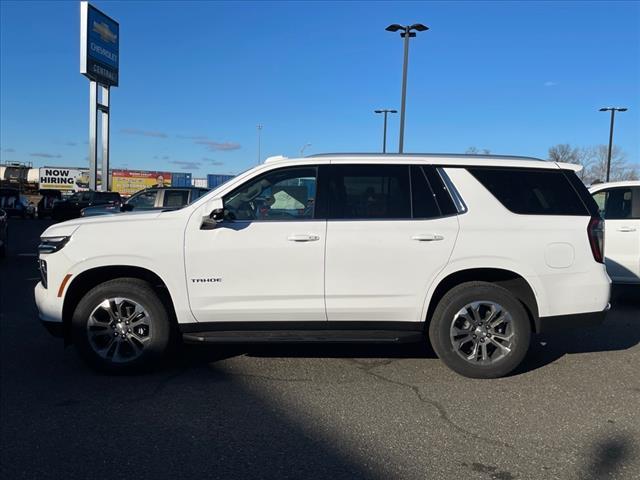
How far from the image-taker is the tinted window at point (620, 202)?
793 cm

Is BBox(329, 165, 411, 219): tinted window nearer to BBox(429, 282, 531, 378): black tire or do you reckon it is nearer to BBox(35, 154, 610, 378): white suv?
BBox(35, 154, 610, 378): white suv

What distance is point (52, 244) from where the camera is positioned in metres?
4.79

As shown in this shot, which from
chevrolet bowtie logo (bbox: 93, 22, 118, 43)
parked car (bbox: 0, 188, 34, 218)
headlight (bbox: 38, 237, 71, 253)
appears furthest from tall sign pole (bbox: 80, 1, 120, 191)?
headlight (bbox: 38, 237, 71, 253)

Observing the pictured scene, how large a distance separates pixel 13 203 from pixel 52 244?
30.1 meters

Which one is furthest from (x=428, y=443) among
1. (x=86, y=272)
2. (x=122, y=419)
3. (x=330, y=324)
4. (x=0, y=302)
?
(x=0, y=302)

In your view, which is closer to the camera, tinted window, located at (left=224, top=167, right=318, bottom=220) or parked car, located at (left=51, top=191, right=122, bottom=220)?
tinted window, located at (left=224, top=167, right=318, bottom=220)

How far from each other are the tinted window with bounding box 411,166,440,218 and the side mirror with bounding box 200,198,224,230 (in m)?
1.66

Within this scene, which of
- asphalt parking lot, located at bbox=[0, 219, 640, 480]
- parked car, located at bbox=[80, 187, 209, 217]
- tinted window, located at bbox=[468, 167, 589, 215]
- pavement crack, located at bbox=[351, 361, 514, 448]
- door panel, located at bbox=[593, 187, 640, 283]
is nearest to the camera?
asphalt parking lot, located at bbox=[0, 219, 640, 480]

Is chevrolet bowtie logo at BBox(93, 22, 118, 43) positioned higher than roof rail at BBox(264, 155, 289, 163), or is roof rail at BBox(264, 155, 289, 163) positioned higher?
chevrolet bowtie logo at BBox(93, 22, 118, 43)

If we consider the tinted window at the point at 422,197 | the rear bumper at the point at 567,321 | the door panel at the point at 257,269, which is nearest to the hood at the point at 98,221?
the door panel at the point at 257,269

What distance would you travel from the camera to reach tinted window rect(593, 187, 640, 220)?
26.0 ft

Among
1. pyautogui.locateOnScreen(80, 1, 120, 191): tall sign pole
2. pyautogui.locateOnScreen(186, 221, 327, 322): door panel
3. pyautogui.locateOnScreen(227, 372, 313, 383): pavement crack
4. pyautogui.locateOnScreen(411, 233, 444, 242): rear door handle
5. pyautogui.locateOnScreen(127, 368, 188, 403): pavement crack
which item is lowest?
pyautogui.locateOnScreen(127, 368, 188, 403): pavement crack

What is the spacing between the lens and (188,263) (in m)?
4.65

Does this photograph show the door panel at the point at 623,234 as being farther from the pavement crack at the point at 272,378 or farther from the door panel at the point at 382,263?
the pavement crack at the point at 272,378
